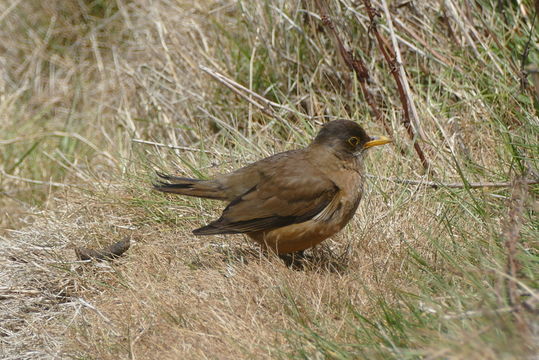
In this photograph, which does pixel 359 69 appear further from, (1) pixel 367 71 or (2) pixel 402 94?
(2) pixel 402 94

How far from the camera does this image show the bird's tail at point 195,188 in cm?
441

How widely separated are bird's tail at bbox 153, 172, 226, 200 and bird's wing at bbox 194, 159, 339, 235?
6.6 inches

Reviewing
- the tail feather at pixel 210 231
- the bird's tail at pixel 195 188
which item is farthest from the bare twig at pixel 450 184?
the tail feather at pixel 210 231

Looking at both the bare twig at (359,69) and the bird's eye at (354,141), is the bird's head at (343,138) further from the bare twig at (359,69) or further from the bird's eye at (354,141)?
the bare twig at (359,69)

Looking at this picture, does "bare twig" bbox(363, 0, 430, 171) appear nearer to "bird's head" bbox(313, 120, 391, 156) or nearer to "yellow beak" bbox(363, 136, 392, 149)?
"yellow beak" bbox(363, 136, 392, 149)

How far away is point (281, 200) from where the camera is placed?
14.2 ft

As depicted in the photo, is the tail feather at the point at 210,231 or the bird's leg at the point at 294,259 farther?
the bird's leg at the point at 294,259

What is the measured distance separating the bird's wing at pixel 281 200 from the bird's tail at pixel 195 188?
17 centimetres

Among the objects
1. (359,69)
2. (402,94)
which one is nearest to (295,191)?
(402,94)

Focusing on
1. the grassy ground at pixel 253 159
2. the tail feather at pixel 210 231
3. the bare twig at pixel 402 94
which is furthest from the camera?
the bare twig at pixel 402 94

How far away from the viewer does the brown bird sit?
418 cm

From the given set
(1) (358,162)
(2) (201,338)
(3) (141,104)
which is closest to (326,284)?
(2) (201,338)

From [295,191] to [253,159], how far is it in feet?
3.33

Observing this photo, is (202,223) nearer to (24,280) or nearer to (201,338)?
(24,280)
